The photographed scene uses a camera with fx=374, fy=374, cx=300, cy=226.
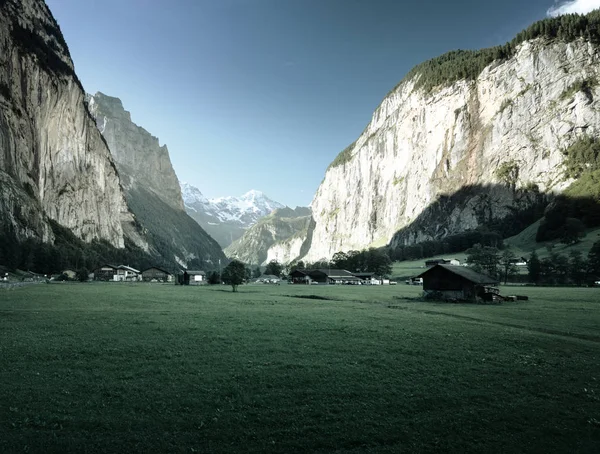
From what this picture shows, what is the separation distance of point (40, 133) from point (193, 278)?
97.9 meters

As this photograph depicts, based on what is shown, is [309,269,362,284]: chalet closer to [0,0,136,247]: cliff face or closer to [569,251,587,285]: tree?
[569,251,587,285]: tree

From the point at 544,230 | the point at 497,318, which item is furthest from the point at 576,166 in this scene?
the point at 497,318

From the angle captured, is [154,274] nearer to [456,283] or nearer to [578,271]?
[456,283]

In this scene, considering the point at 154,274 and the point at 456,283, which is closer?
the point at 456,283

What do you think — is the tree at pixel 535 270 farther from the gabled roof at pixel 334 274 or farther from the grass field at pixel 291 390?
the grass field at pixel 291 390

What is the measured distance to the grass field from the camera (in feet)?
32.2

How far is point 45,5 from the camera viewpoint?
618 ft

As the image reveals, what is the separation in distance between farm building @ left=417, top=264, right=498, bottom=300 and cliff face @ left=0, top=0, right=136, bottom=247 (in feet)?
392

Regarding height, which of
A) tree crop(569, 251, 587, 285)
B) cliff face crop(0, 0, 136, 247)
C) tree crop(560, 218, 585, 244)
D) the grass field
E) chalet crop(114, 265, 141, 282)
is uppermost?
cliff face crop(0, 0, 136, 247)

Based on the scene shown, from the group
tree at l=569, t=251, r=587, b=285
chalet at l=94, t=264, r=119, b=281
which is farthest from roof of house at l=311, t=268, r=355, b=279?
chalet at l=94, t=264, r=119, b=281

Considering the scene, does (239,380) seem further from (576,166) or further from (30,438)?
(576,166)

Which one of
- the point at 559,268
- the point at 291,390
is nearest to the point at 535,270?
the point at 559,268

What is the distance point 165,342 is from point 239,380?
24.1ft

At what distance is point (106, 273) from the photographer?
132375 millimetres
